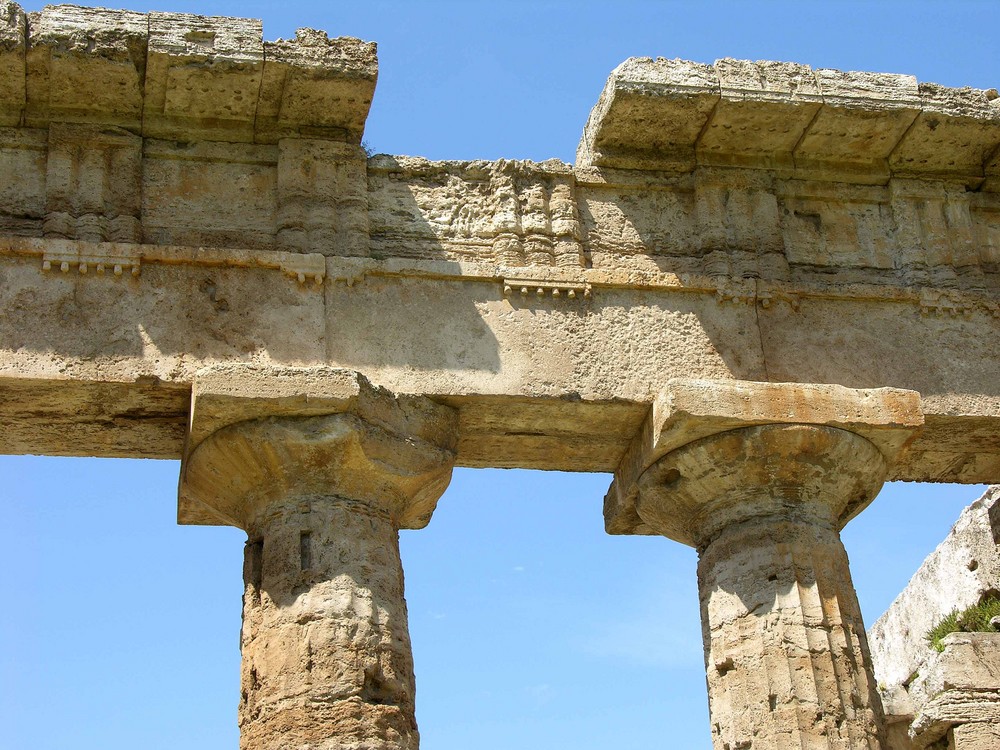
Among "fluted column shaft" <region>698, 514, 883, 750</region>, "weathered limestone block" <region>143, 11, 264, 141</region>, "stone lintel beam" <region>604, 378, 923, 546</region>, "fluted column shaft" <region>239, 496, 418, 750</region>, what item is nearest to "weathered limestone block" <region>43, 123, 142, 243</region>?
"weathered limestone block" <region>143, 11, 264, 141</region>

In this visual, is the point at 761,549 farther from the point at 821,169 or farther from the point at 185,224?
the point at 185,224

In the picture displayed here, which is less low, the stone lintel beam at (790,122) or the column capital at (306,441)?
the stone lintel beam at (790,122)

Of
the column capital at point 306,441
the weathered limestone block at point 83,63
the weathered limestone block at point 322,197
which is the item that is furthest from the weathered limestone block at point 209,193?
the column capital at point 306,441

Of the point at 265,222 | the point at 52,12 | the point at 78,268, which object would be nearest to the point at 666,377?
the point at 265,222

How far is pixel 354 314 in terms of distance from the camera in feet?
30.0

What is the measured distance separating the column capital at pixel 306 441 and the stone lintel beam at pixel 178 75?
6.69ft

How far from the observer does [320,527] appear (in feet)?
27.9

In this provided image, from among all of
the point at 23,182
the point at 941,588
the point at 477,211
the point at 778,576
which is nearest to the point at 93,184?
the point at 23,182

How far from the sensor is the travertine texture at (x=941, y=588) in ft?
41.5

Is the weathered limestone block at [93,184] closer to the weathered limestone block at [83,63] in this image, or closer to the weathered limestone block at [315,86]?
the weathered limestone block at [83,63]

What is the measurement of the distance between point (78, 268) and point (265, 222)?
1258 millimetres

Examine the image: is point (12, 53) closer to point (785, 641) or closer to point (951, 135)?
point (785, 641)

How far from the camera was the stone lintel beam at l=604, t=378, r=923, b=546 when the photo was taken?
8.98 meters

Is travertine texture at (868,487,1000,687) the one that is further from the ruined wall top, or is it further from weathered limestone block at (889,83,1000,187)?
the ruined wall top
